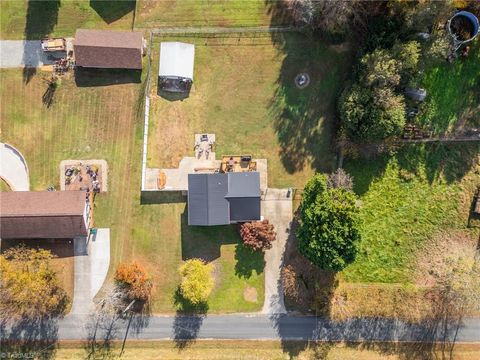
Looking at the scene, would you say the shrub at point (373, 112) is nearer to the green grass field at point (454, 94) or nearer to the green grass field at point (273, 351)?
the green grass field at point (454, 94)

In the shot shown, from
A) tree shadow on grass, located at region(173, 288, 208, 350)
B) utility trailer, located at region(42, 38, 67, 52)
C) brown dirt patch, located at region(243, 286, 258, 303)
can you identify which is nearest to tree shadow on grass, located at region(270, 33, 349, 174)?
brown dirt patch, located at region(243, 286, 258, 303)

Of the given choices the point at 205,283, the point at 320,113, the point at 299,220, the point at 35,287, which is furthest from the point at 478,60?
the point at 35,287

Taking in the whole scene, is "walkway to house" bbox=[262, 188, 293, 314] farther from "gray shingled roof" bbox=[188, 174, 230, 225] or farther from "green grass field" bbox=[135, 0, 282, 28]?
"green grass field" bbox=[135, 0, 282, 28]

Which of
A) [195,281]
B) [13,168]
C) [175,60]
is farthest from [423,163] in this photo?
[13,168]

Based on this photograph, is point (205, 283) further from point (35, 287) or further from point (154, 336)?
point (35, 287)

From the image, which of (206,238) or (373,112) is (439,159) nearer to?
(373,112)
